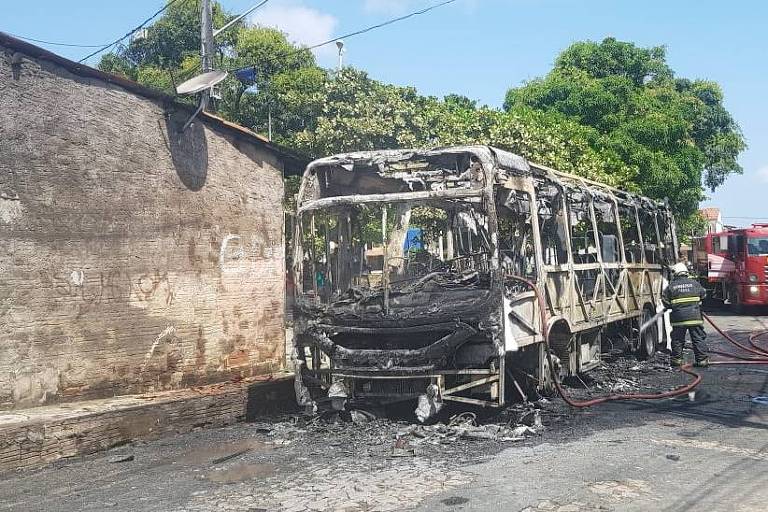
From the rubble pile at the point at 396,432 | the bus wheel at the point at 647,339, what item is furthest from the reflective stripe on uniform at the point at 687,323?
the rubble pile at the point at 396,432

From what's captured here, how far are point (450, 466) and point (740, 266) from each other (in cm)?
1797

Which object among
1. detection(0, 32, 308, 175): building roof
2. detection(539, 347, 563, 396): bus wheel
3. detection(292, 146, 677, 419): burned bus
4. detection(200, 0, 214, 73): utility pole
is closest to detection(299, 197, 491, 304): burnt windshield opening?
detection(292, 146, 677, 419): burned bus

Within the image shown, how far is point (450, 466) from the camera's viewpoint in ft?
20.2

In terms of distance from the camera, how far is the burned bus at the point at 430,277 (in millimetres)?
7297

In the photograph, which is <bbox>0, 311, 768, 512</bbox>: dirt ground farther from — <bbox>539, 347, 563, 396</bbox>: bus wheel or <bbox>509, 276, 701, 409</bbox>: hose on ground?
<bbox>539, 347, 563, 396</bbox>: bus wheel

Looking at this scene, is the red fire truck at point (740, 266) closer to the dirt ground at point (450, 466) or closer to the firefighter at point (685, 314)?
the firefighter at point (685, 314)

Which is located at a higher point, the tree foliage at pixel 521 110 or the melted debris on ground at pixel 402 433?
the tree foliage at pixel 521 110

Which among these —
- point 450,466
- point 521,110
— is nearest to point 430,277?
point 450,466

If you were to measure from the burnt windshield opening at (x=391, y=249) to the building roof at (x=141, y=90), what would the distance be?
250 centimetres

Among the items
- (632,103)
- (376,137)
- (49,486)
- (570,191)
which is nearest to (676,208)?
(632,103)

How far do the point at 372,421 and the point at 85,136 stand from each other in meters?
4.41

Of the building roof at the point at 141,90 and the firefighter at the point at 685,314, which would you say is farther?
the firefighter at the point at 685,314

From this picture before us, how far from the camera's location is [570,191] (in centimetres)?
983

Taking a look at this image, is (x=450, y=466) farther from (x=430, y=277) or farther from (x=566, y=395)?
(x=566, y=395)
